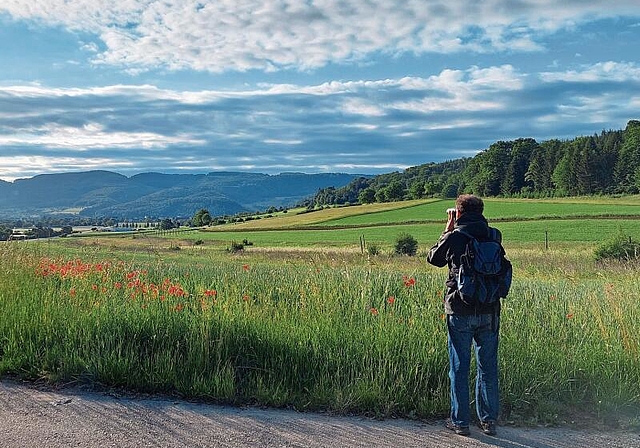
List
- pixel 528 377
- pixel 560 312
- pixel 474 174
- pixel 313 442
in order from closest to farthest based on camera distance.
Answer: pixel 313 442, pixel 528 377, pixel 560 312, pixel 474 174

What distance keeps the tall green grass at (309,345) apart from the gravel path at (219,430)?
0.29m

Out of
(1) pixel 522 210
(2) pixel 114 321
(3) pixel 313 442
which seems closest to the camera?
(3) pixel 313 442

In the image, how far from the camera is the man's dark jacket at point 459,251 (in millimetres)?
4473

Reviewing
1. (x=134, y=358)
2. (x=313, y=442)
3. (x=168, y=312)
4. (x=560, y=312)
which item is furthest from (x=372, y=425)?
(x=560, y=312)

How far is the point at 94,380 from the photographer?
5375mm

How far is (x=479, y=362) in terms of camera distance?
462 cm

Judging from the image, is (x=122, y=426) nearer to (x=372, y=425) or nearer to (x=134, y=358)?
(x=134, y=358)

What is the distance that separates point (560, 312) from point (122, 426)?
5.11 metres

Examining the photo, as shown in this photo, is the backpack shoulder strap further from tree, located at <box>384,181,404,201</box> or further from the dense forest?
tree, located at <box>384,181,404,201</box>

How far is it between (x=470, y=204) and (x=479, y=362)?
1.30m

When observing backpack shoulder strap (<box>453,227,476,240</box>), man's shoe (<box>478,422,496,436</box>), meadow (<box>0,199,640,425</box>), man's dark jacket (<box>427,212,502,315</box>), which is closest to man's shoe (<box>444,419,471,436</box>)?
man's shoe (<box>478,422,496,436</box>)

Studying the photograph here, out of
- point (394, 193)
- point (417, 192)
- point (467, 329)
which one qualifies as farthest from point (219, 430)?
point (394, 193)

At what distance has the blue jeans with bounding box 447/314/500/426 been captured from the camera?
4480 millimetres

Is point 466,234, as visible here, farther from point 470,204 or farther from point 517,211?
point 517,211
